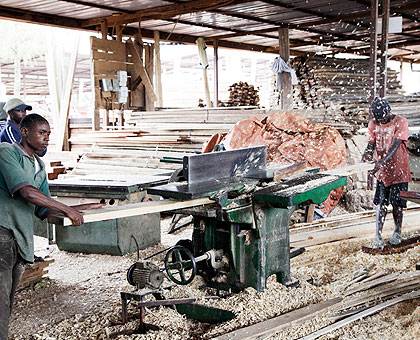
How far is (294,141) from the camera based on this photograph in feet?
26.3

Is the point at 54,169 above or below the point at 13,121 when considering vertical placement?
below

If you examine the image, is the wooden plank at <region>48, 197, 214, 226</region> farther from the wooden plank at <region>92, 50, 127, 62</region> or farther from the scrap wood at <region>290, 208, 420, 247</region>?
the wooden plank at <region>92, 50, 127, 62</region>

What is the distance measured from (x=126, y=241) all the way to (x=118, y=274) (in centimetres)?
75

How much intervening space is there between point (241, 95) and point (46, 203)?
1313cm

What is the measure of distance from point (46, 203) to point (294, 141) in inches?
214

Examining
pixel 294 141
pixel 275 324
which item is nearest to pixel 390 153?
pixel 294 141

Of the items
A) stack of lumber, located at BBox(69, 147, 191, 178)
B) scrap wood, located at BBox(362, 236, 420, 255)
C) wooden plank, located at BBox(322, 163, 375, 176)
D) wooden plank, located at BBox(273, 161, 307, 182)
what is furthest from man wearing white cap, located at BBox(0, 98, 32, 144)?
scrap wood, located at BBox(362, 236, 420, 255)

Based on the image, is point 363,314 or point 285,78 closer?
point 363,314

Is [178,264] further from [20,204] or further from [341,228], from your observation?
[341,228]

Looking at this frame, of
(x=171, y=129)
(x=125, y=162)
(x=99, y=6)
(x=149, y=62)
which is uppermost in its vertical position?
(x=99, y=6)

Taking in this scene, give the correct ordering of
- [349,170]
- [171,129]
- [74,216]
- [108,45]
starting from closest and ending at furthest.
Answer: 1. [74,216]
2. [349,170]
3. [171,129]
4. [108,45]

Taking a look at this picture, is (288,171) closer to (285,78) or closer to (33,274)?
(33,274)

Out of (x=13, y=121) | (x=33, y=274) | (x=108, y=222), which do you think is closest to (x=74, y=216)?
(x=13, y=121)

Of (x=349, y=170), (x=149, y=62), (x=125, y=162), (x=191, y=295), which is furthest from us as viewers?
(x=149, y=62)
